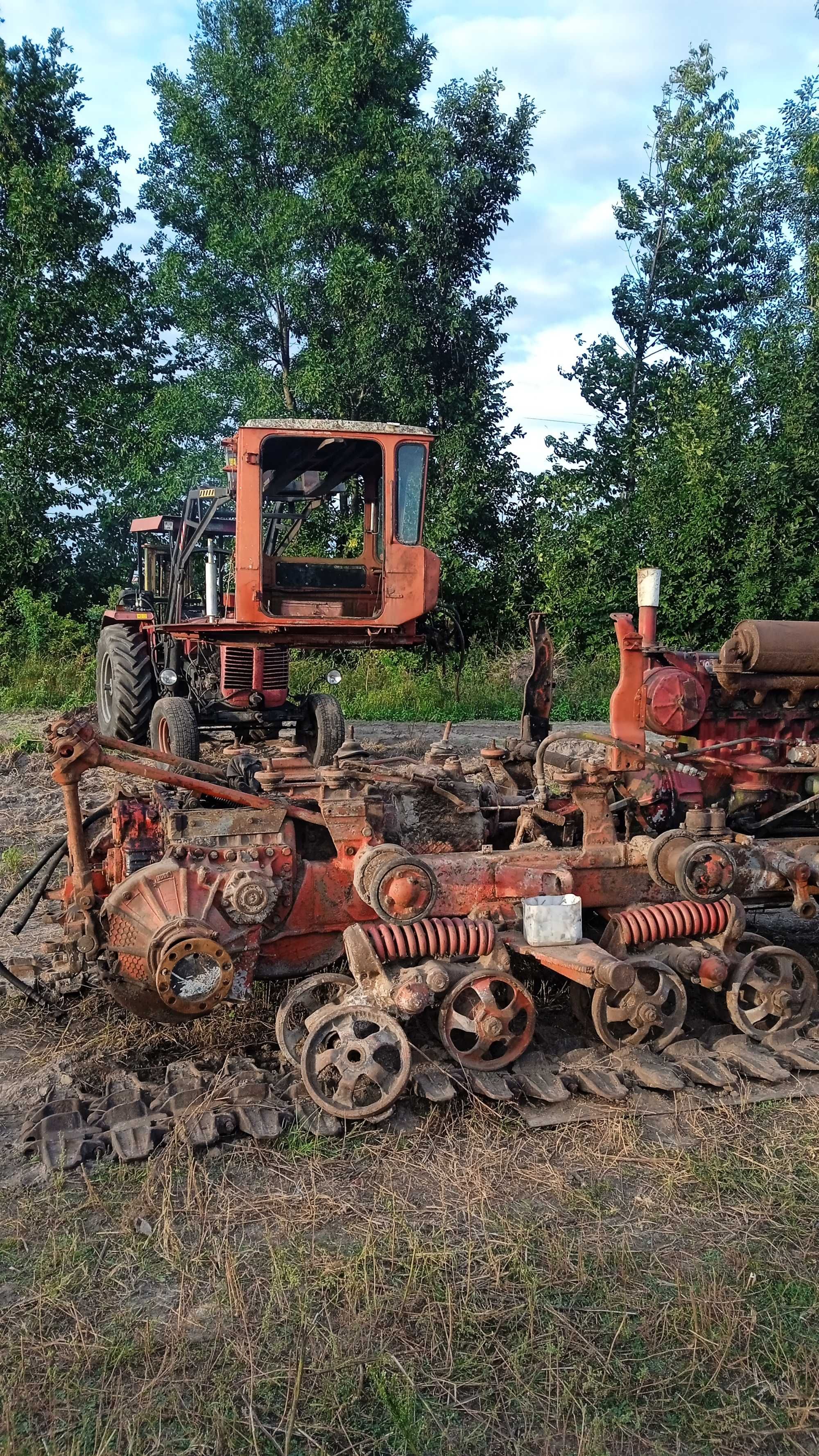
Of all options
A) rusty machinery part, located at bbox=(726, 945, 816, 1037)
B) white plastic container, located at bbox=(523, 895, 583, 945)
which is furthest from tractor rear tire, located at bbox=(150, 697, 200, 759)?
rusty machinery part, located at bbox=(726, 945, 816, 1037)

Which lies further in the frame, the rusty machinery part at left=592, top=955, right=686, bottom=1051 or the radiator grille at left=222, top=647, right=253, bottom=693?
the radiator grille at left=222, top=647, right=253, bottom=693

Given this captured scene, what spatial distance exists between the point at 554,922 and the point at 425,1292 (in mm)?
1718

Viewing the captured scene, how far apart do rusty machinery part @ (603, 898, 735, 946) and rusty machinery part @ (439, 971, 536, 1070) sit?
556 mm

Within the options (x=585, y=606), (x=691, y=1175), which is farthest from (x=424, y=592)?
(x=585, y=606)

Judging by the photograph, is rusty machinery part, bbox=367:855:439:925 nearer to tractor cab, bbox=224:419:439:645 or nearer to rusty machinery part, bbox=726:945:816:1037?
rusty machinery part, bbox=726:945:816:1037

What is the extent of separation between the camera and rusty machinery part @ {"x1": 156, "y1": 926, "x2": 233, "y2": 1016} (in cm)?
418

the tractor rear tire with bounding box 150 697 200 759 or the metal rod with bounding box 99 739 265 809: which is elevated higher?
the metal rod with bounding box 99 739 265 809


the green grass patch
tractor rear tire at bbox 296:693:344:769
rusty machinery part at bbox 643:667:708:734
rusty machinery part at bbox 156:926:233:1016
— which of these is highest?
rusty machinery part at bbox 643:667:708:734

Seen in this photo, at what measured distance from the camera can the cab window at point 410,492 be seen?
888 centimetres

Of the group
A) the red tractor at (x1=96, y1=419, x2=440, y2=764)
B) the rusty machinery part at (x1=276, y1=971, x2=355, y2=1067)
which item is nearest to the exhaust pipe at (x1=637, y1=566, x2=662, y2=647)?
the rusty machinery part at (x1=276, y1=971, x2=355, y2=1067)

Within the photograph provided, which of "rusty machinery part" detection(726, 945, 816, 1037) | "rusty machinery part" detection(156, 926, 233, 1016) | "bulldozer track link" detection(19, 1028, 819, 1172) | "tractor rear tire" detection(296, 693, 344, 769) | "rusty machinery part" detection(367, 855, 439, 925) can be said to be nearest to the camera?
"bulldozer track link" detection(19, 1028, 819, 1172)

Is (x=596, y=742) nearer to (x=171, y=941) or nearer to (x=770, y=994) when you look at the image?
(x=770, y=994)

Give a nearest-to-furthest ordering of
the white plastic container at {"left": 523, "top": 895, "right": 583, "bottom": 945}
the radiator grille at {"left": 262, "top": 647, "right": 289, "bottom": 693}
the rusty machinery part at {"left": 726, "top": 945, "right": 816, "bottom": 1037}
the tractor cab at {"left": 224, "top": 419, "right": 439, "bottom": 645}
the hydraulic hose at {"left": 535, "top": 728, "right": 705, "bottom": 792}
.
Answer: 1. the white plastic container at {"left": 523, "top": 895, "right": 583, "bottom": 945}
2. the rusty machinery part at {"left": 726, "top": 945, "right": 816, "bottom": 1037}
3. the hydraulic hose at {"left": 535, "top": 728, "right": 705, "bottom": 792}
4. the tractor cab at {"left": 224, "top": 419, "right": 439, "bottom": 645}
5. the radiator grille at {"left": 262, "top": 647, "right": 289, "bottom": 693}

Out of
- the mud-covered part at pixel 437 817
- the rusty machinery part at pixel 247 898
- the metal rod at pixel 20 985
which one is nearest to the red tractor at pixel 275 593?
the mud-covered part at pixel 437 817
